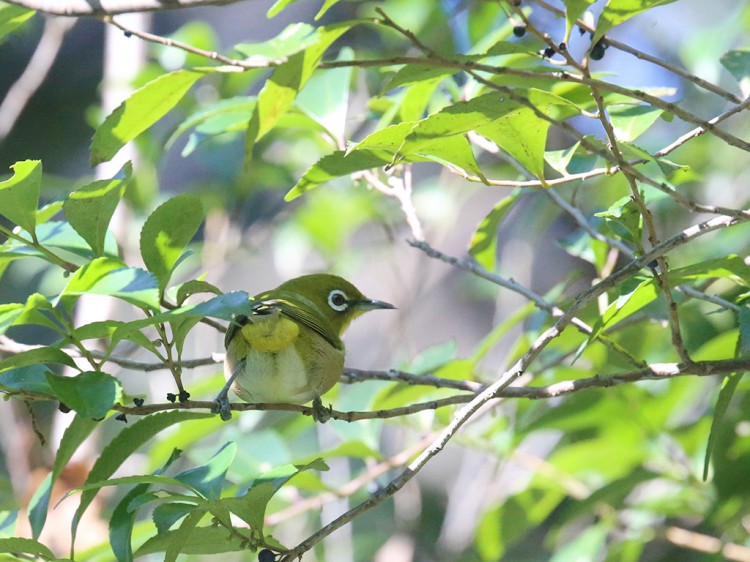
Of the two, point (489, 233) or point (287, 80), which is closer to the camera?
point (287, 80)

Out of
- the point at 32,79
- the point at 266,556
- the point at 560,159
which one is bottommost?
the point at 266,556

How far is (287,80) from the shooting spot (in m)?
1.94

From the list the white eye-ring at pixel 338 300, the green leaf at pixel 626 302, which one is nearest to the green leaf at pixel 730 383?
the green leaf at pixel 626 302

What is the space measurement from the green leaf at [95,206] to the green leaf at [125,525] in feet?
1.61

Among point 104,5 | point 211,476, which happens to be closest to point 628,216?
point 211,476

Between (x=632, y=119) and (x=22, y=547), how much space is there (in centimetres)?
160

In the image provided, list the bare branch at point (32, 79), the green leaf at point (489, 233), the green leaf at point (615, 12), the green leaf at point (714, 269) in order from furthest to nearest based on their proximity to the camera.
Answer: the bare branch at point (32, 79)
the green leaf at point (489, 233)
the green leaf at point (714, 269)
the green leaf at point (615, 12)

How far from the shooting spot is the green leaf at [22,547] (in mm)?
1849

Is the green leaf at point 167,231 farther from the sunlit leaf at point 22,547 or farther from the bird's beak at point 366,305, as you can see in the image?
the bird's beak at point 366,305

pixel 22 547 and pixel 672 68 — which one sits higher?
pixel 672 68

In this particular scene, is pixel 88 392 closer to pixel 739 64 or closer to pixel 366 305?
pixel 739 64

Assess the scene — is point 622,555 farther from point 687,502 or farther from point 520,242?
point 520,242

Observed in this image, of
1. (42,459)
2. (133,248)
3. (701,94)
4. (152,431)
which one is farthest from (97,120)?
(701,94)

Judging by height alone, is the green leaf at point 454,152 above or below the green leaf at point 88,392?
above
